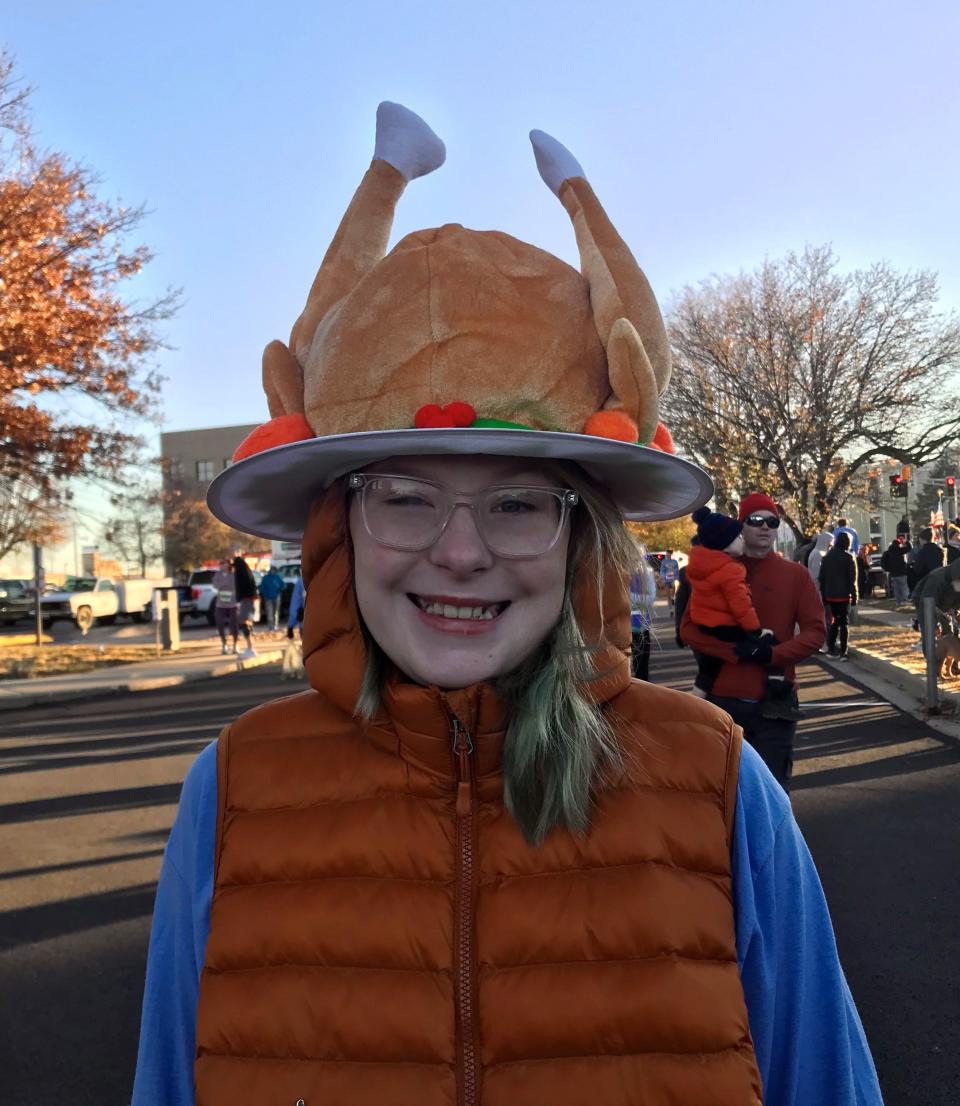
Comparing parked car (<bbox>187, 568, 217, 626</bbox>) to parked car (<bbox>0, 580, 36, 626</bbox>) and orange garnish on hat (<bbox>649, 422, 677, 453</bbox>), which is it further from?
orange garnish on hat (<bbox>649, 422, 677, 453</bbox>)

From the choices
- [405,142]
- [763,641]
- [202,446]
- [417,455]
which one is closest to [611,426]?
[417,455]

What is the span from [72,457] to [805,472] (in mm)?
21139

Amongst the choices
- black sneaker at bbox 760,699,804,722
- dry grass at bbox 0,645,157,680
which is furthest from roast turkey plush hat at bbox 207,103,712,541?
dry grass at bbox 0,645,157,680

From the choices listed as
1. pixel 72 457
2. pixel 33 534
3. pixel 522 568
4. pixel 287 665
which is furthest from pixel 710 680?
pixel 33 534

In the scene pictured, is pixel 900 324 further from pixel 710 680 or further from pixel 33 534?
pixel 710 680

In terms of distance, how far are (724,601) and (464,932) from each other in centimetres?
456

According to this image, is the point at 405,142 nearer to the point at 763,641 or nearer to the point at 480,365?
the point at 480,365

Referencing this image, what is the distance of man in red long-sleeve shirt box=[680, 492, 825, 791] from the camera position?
217 inches

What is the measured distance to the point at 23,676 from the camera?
17.8m

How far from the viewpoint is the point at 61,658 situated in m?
21.1

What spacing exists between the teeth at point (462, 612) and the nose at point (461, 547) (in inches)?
2.3

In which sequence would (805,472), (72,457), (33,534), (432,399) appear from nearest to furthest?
(432,399) → (72,457) → (33,534) → (805,472)

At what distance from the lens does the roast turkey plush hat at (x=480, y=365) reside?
145 cm

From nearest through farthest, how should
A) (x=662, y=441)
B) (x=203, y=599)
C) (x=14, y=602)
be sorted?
1. (x=662, y=441)
2. (x=203, y=599)
3. (x=14, y=602)
